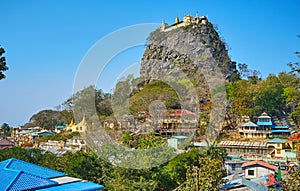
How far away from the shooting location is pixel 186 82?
28750 mm

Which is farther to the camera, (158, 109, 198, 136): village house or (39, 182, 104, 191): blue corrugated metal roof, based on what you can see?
(158, 109, 198, 136): village house

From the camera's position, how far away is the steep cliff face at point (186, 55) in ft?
109

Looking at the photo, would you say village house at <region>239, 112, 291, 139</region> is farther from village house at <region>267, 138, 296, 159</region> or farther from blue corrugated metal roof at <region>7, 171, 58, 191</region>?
blue corrugated metal roof at <region>7, 171, 58, 191</region>

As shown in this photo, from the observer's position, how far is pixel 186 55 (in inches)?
1454

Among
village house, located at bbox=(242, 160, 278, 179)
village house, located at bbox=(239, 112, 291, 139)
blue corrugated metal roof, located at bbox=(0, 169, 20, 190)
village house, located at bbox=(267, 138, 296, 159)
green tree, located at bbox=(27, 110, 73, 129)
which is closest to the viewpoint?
blue corrugated metal roof, located at bbox=(0, 169, 20, 190)

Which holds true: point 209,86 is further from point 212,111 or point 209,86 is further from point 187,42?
point 187,42

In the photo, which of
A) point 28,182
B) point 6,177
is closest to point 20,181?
point 28,182

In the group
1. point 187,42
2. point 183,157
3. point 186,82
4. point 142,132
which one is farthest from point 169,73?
point 183,157

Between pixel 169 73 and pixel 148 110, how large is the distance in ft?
36.1

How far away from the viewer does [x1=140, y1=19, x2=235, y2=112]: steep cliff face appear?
33.3 m

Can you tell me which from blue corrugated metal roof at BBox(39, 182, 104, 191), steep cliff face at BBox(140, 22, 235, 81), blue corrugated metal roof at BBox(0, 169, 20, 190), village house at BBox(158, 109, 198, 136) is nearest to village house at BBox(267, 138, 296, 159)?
village house at BBox(158, 109, 198, 136)

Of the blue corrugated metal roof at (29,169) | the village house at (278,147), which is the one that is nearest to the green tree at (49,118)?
the village house at (278,147)


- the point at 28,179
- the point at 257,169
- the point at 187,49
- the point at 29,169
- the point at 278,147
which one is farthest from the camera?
the point at 187,49

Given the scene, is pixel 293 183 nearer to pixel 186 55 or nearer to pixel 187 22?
pixel 186 55
